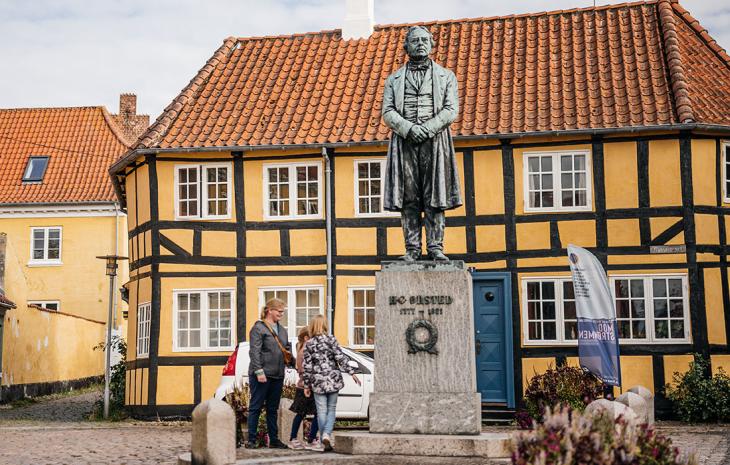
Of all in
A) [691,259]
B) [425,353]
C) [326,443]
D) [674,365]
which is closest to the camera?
[425,353]

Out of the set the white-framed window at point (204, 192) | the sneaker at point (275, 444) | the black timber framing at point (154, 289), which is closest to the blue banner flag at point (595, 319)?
the sneaker at point (275, 444)

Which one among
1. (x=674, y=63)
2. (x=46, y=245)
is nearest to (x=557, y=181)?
(x=674, y=63)

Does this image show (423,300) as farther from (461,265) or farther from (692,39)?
(692,39)

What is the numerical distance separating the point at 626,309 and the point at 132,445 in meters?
9.08

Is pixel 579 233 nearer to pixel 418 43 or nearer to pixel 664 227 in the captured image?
pixel 664 227

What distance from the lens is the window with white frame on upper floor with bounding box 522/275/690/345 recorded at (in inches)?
732

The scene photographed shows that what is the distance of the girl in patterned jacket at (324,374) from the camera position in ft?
37.3

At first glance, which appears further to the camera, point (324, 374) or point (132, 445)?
point (132, 445)

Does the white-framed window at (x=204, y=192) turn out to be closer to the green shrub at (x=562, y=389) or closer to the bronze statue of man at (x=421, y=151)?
the green shrub at (x=562, y=389)

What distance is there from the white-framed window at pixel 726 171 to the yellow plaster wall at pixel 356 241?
633 centimetres

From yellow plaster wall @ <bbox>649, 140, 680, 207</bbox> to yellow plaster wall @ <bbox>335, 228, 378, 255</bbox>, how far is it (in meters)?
5.11

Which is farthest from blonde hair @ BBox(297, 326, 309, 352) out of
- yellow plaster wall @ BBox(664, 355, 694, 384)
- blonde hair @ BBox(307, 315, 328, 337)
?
yellow plaster wall @ BBox(664, 355, 694, 384)

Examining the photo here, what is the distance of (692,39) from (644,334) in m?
6.76

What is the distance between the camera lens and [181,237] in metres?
20.5
